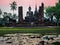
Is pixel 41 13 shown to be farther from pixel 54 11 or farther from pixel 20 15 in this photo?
pixel 20 15

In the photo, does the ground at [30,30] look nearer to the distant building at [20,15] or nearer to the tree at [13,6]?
the distant building at [20,15]

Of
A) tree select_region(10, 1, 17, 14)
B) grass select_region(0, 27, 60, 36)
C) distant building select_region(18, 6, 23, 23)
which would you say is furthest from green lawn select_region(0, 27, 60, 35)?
tree select_region(10, 1, 17, 14)

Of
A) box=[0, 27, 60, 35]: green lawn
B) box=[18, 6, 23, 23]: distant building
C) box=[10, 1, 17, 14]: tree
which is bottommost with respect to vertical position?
box=[0, 27, 60, 35]: green lawn

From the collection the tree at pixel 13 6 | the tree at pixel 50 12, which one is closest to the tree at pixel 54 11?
the tree at pixel 50 12

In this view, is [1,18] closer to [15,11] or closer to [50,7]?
[15,11]

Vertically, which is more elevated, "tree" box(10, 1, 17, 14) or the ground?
"tree" box(10, 1, 17, 14)

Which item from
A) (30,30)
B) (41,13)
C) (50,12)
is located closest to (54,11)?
(50,12)

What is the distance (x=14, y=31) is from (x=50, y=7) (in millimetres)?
766

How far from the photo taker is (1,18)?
2988 mm

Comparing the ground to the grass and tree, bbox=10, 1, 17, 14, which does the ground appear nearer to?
the grass

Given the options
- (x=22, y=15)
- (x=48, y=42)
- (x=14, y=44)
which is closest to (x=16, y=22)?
(x=22, y=15)

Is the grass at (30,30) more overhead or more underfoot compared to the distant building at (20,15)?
more underfoot

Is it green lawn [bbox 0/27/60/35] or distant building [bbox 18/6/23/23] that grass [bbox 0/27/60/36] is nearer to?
green lawn [bbox 0/27/60/35]

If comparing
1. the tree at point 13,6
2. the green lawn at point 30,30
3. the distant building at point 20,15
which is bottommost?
the green lawn at point 30,30
